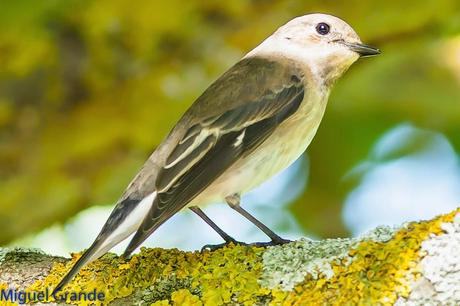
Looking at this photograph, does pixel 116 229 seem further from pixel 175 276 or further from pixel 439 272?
pixel 439 272

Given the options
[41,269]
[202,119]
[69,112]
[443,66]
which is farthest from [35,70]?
[443,66]

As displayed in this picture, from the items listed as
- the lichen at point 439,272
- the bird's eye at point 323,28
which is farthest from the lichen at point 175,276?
the bird's eye at point 323,28

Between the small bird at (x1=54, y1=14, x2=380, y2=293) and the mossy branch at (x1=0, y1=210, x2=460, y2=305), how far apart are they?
196 millimetres

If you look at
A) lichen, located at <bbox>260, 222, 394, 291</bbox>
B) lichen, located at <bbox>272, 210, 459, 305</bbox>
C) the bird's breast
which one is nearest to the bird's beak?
the bird's breast

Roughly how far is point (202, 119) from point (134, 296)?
117 centimetres

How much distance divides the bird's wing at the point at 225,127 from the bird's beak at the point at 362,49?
0.39 meters

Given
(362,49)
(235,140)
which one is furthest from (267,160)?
(362,49)

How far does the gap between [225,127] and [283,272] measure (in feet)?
3.95

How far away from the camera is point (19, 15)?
6.03 m

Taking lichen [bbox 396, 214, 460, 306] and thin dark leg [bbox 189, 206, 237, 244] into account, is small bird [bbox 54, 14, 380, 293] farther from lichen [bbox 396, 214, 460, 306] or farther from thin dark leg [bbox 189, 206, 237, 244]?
lichen [bbox 396, 214, 460, 306]

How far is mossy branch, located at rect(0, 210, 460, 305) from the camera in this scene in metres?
3.54

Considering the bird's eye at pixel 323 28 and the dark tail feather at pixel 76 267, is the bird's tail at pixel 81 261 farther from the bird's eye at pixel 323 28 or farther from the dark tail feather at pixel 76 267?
the bird's eye at pixel 323 28

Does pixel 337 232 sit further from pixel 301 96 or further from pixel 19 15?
pixel 19 15

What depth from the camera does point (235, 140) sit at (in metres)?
4.86
